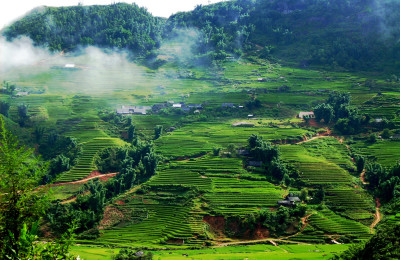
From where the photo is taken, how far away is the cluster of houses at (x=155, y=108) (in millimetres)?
68625

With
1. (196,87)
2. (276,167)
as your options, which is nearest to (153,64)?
(196,87)

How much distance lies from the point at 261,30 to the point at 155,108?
52575 mm

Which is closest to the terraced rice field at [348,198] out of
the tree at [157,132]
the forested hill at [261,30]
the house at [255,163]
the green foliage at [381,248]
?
the house at [255,163]

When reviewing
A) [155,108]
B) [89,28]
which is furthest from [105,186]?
[89,28]

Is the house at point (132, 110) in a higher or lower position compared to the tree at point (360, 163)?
higher

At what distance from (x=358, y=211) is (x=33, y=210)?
4037 centimetres

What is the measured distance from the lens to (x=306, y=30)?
340 ft

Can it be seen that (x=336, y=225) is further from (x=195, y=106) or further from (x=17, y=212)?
(x=17, y=212)

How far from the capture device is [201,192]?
1850 inches

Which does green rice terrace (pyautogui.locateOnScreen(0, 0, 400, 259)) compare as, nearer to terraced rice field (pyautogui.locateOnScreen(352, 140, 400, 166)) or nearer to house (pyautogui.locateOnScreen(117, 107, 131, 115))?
terraced rice field (pyautogui.locateOnScreen(352, 140, 400, 166))

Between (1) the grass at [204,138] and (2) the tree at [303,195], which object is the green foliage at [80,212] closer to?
(1) the grass at [204,138]

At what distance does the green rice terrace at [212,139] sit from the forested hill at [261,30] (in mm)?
623

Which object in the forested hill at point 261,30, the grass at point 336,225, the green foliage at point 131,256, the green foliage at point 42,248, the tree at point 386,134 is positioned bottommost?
the grass at point 336,225

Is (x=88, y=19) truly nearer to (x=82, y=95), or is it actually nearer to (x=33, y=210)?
(x=82, y=95)
